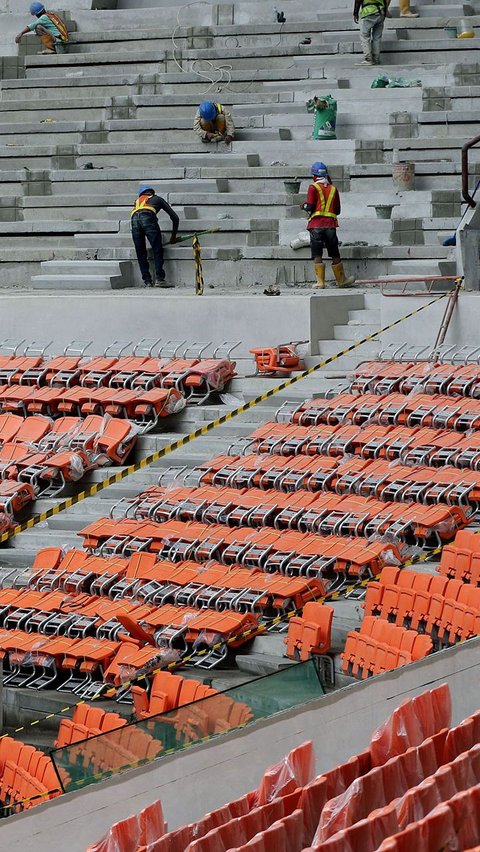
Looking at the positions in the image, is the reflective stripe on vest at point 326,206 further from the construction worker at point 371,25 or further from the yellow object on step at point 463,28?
the yellow object on step at point 463,28

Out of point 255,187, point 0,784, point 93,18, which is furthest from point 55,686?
point 93,18

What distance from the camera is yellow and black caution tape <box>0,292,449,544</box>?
1319 cm

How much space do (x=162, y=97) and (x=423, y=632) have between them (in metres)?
12.2

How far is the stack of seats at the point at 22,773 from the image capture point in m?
8.37

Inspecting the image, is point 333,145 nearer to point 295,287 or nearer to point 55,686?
point 295,287

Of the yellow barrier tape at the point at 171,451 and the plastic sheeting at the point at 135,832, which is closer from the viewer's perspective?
the plastic sheeting at the point at 135,832

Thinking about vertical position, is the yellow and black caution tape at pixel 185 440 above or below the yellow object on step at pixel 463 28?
below

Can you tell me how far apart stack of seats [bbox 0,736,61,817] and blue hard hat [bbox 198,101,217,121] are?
11158 millimetres

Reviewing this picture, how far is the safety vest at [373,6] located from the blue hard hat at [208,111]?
86.8 inches

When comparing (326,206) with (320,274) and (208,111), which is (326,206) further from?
(208,111)

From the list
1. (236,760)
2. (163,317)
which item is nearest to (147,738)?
(236,760)

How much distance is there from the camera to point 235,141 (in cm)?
1948

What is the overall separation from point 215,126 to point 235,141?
31cm

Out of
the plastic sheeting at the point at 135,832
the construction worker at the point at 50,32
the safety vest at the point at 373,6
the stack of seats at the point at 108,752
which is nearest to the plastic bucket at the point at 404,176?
the safety vest at the point at 373,6
